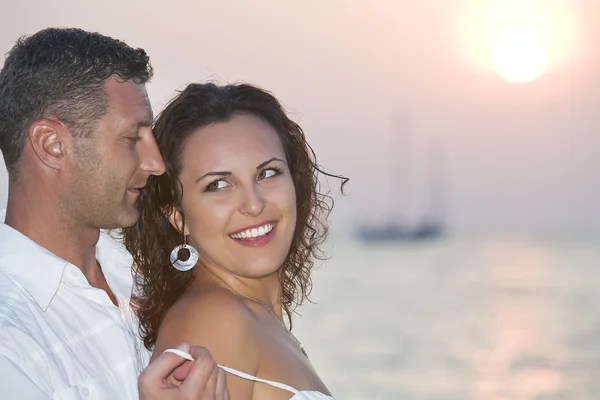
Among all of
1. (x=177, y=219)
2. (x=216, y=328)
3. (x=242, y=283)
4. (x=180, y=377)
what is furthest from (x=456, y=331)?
(x=180, y=377)

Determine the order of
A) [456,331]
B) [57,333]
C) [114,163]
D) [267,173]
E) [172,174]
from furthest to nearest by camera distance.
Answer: [456,331]
[267,173]
[172,174]
[114,163]
[57,333]

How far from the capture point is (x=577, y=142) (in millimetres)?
39406

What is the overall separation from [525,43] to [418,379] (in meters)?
18.6

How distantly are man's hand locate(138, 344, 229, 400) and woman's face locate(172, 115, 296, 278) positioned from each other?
84 centimetres

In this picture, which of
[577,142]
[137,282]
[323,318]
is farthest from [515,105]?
[137,282]

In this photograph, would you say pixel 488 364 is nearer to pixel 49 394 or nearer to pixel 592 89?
pixel 49 394

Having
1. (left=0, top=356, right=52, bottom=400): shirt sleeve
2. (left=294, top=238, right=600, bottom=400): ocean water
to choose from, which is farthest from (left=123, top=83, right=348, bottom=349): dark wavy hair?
(left=294, top=238, right=600, bottom=400): ocean water

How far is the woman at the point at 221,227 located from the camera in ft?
10.0

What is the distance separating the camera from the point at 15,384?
2475 mm

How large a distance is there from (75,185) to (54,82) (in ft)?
1.15

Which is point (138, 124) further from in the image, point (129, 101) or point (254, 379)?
point (254, 379)

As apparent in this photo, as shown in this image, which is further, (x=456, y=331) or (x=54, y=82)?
(x=456, y=331)

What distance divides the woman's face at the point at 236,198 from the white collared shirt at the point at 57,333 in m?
0.40

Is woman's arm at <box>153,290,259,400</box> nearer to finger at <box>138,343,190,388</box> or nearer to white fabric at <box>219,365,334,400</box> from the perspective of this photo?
white fabric at <box>219,365,334,400</box>
